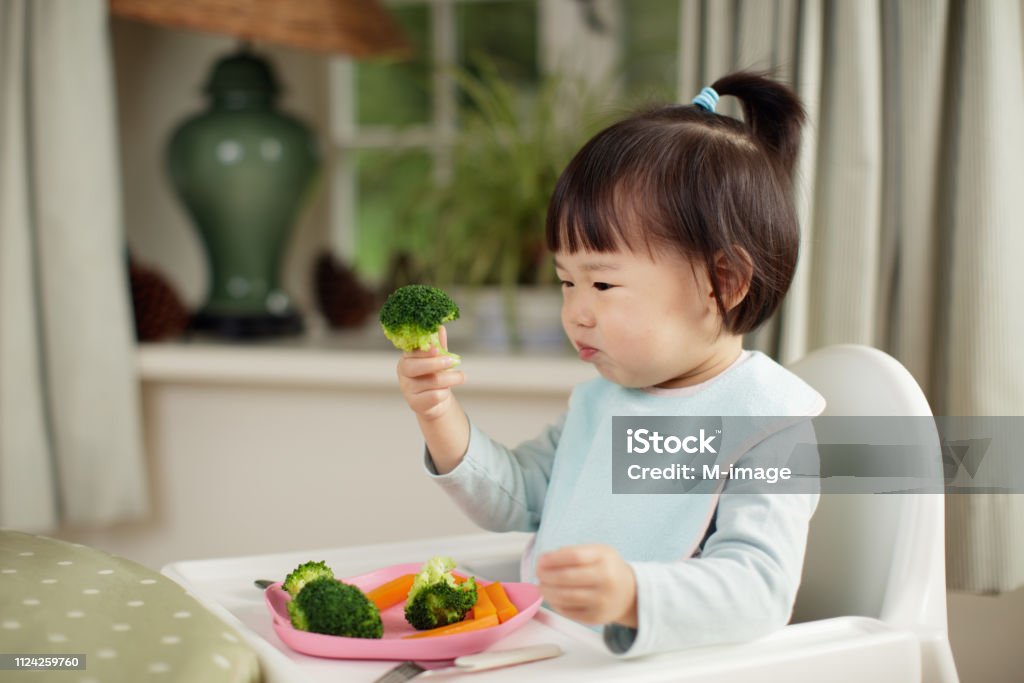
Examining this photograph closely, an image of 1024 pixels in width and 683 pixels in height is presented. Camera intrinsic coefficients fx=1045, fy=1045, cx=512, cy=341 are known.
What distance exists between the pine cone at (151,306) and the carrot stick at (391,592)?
1231 millimetres

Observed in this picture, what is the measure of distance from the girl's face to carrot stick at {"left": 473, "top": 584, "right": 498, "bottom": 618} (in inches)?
9.5

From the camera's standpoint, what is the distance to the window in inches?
80.5

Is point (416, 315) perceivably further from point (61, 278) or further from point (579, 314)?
point (61, 278)

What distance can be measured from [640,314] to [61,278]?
1.28 meters

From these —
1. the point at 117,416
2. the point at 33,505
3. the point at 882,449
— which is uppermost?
the point at 882,449

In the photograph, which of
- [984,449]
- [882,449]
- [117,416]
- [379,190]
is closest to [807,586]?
[882,449]

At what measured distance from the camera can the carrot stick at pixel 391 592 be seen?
87cm

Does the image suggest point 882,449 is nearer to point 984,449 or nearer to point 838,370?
point 838,370

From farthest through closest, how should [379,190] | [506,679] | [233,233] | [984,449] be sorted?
1. [379,190]
2. [233,233]
3. [984,449]
4. [506,679]

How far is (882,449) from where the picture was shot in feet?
3.09

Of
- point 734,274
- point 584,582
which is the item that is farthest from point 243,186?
point 584,582

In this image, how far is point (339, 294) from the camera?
2.13m

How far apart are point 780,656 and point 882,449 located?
0.92 feet

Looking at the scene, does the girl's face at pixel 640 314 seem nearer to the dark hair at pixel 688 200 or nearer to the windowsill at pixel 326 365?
the dark hair at pixel 688 200
